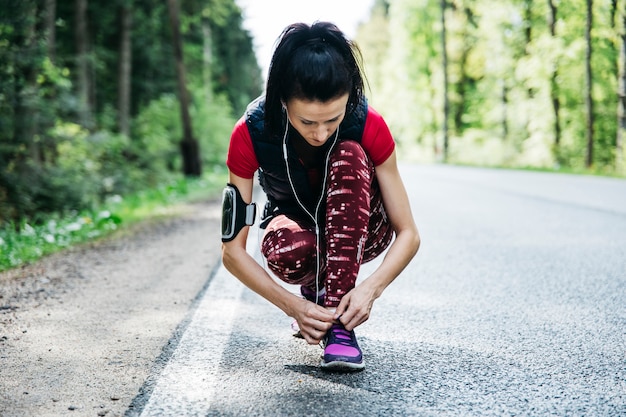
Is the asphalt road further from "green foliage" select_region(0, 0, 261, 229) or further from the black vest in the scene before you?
"green foliage" select_region(0, 0, 261, 229)

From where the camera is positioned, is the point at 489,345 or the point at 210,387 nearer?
the point at 210,387

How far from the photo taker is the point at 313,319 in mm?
2303

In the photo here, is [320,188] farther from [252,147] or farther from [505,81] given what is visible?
[505,81]

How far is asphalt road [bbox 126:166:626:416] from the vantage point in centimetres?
205

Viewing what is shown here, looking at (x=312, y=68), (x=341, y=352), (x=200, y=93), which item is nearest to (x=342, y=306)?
(x=341, y=352)

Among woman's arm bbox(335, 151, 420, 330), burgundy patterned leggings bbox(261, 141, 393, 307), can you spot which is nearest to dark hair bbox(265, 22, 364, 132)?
burgundy patterned leggings bbox(261, 141, 393, 307)

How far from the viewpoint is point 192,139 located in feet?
57.2

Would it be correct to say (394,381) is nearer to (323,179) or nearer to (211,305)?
(323,179)

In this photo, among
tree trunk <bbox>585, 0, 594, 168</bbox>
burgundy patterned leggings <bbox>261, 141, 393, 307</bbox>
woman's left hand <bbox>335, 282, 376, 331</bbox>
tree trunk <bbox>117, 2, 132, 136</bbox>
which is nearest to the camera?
woman's left hand <bbox>335, 282, 376, 331</bbox>

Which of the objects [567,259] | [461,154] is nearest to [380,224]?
[567,259]

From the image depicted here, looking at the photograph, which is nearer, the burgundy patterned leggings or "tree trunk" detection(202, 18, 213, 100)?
the burgundy patterned leggings

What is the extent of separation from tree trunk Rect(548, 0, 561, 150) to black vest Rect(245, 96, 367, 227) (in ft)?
74.2

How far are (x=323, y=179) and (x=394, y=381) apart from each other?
898 millimetres

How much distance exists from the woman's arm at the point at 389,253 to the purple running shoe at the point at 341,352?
0.22 ft
